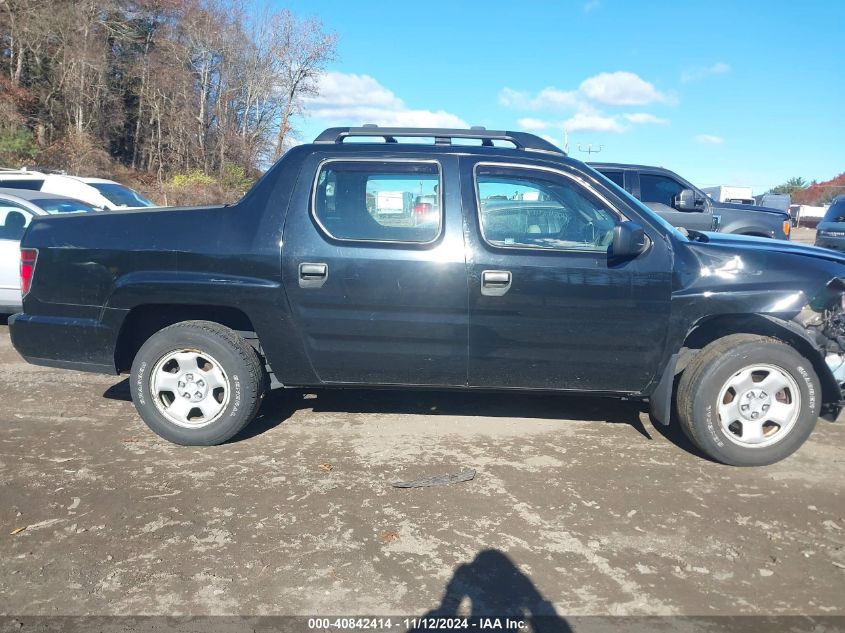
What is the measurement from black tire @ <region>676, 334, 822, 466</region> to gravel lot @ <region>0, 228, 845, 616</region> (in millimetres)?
135

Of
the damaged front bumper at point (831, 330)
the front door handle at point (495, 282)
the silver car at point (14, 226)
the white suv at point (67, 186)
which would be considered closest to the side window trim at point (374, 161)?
the front door handle at point (495, 282)

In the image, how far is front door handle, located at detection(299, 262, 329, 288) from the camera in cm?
409

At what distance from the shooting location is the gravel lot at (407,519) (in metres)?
2.85

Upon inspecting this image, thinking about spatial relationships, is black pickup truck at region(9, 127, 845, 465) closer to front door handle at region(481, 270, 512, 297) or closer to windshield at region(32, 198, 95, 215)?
front door handle at region(481, 270, 512, 297)

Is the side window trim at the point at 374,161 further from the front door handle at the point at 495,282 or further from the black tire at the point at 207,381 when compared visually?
the black tire at the point at 207,381

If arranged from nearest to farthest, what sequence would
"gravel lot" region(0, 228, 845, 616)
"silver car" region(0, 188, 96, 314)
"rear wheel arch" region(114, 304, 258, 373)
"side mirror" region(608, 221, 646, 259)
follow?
"gravel lot" region(0, 228, 845, 616) → "side mirror" region(608, 221, 646, 259) → "rear wheel arch" region(114, 304, 258, 373) → "silver car" region(0, 188, 96, 314)

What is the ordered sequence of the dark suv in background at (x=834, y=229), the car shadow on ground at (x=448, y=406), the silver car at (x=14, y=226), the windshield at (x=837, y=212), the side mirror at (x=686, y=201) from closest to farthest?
1. the car shadow on ground at (x=448, y=406)
2. the silver car at (x=14, y=226)
3. the side mirror at (x=686, y=201)
4. the dark suv in background at (x=834, y=229)
5. the windshield at (x=837, y=212)

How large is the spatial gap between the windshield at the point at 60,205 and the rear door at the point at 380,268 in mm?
4882

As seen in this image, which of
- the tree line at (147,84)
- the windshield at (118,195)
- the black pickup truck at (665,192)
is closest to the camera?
the black pickup truck at (665,192)

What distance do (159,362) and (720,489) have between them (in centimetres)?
346

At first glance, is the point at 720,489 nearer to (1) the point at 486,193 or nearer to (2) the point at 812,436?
(2) the point at 812,436

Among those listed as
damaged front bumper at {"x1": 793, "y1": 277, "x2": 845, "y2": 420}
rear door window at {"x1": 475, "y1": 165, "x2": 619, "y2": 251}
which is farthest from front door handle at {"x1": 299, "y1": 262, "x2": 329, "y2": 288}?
damaged front bumper at {"x1": 793, "y1": 277, "x2": 845, "y2": 420}

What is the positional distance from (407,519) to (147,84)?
119ft

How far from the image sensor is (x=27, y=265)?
14.6 ft
